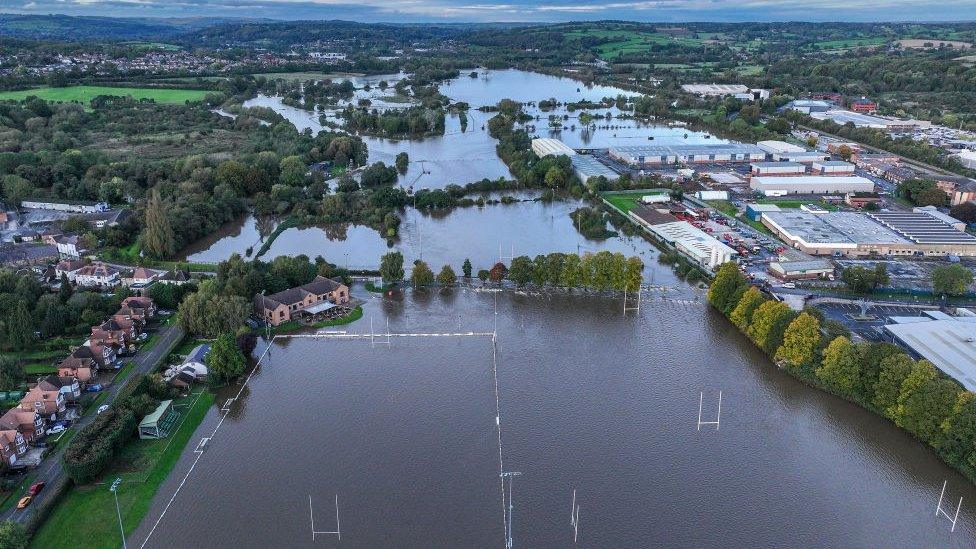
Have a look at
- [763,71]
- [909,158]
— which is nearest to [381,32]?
[763,71]

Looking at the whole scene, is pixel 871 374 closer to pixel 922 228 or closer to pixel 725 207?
pixel 922 228

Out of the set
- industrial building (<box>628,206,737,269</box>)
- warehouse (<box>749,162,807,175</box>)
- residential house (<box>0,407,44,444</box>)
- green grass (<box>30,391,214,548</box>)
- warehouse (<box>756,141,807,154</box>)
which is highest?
warehouse (<box>756,141,807,154</box>)

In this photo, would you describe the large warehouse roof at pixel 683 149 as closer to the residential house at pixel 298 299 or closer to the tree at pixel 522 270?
the tree at pixel 522 270

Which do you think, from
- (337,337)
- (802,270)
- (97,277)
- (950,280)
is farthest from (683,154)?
(97,277)

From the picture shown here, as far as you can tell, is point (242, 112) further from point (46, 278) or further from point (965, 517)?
point (965, 517)

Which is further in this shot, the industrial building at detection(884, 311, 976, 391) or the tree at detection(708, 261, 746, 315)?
the tree at detection(708, 261, 746, 315)

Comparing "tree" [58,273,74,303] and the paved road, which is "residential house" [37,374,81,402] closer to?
the paved road

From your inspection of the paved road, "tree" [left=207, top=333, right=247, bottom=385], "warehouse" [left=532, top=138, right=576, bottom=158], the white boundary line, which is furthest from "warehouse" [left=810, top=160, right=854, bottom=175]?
the paved road
